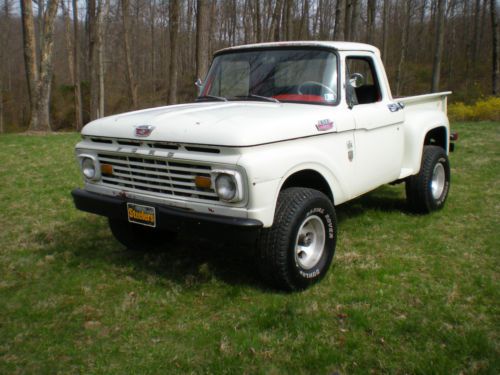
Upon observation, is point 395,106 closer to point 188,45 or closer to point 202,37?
point 202,37

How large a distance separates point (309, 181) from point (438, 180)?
2.80 m

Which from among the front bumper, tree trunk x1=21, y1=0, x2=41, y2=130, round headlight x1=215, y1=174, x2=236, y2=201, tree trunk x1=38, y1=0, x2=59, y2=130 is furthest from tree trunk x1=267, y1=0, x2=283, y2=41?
round headlight x1=215, y1=174, x2=236, y2=201

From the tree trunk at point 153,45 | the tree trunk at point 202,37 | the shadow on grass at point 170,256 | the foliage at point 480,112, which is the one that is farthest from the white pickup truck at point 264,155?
the tree trunk at point 153,45

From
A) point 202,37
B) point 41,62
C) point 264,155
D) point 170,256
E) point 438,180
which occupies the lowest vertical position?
point 170,256

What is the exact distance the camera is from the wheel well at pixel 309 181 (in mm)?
4039

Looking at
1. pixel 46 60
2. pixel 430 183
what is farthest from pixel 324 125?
pixel 46 60

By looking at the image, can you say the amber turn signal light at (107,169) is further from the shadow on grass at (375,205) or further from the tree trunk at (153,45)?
the tree trunk at (153,45)

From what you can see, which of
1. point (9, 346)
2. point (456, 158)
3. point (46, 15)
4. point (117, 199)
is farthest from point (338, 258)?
point (46, 15)

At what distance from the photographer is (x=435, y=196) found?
6.23m

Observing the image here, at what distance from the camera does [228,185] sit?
11.3ft

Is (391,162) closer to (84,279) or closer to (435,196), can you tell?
(435,196)

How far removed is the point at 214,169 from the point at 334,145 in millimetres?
1304

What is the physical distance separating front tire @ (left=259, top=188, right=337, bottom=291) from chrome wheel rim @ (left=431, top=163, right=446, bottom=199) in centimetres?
264

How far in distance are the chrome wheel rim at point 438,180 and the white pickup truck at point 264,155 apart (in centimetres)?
86
